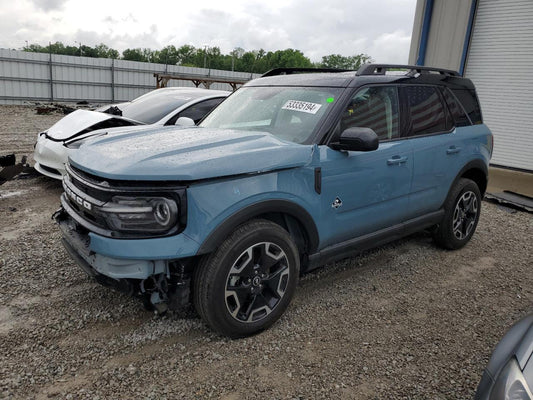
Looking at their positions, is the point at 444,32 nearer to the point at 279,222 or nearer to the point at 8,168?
the point at 279,222

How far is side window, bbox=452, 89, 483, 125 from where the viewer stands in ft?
14.6

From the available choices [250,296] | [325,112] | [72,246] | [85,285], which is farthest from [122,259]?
[325,112]

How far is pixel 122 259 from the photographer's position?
2400 mm

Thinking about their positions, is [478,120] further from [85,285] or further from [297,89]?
[85,285]

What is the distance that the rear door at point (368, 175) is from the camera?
3.11 meters

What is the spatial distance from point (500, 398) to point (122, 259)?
2.00 metres

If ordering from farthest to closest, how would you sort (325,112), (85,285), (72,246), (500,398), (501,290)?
(501,290)
(85,285)
(325,112)
(72,246)
(500,398)

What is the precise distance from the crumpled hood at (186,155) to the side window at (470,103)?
2.47 meters

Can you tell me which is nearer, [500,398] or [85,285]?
[500,398]

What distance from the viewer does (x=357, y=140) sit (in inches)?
115

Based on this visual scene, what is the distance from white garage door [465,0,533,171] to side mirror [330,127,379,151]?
26.1 ft

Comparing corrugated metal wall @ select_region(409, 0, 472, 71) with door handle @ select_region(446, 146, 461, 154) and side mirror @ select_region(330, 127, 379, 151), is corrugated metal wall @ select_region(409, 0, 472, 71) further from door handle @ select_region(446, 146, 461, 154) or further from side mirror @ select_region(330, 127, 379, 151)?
side mirror @ select_region(330, 127, 379, 151)

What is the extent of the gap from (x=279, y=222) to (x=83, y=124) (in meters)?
4.24

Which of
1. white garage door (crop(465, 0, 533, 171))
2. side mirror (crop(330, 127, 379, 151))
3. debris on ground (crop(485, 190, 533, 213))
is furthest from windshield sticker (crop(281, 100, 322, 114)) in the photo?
white garage door (crop(465, 0, 533, 171))
